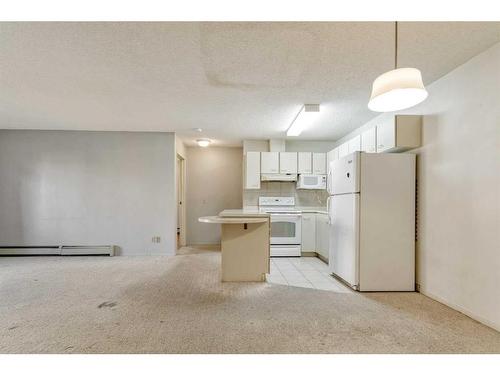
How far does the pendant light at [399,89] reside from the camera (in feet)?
5.16

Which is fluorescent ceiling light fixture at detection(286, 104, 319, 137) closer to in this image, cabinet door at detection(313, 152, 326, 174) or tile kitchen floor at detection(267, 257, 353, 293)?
cabinet door at detection(313, 152, 326, 174)

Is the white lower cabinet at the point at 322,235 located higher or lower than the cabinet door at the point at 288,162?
lower

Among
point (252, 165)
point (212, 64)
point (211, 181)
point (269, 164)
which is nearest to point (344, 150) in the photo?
point (269, 164)

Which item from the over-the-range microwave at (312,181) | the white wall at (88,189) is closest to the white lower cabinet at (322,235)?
the over-the-range microwave at (312,181)

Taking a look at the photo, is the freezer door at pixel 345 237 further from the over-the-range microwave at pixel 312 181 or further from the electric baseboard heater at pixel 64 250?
the electric baseboard heater at pixel 64 250

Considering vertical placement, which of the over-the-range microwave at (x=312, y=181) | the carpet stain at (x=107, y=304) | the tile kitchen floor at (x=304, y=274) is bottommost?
the tile kitchen floor at (x=304, y=274)

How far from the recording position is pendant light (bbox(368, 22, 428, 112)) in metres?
1.57

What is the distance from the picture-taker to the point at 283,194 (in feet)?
18.9

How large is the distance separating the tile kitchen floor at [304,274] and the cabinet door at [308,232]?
27cm

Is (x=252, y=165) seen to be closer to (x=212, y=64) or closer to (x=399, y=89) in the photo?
(x=212, y=64)

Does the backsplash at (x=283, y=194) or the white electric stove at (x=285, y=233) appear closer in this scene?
the white electric stove at (x=285, y=233)

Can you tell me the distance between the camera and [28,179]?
16.8 feet

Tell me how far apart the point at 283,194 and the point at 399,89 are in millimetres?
4266
